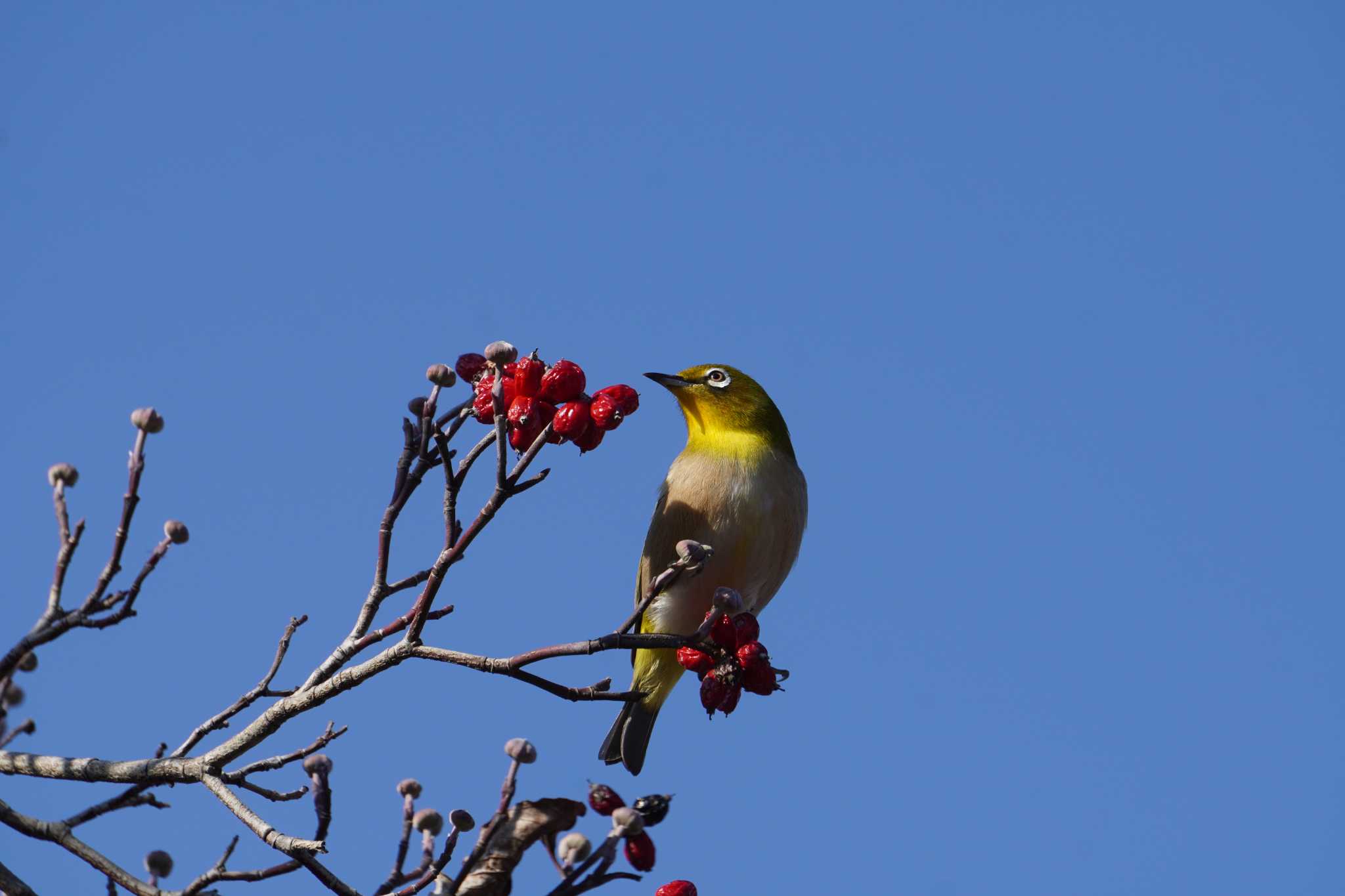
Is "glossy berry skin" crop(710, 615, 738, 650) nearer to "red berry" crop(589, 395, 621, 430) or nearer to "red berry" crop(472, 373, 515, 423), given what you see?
"red berry" crop(589, 395, 621, 430)

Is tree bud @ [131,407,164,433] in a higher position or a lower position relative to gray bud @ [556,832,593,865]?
higher

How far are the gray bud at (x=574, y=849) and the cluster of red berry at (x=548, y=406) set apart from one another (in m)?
1.32

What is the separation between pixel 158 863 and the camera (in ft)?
11.1

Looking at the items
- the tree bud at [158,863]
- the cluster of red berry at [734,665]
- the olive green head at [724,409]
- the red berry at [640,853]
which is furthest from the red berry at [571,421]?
the olive green head at [724,409]

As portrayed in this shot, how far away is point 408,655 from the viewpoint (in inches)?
141

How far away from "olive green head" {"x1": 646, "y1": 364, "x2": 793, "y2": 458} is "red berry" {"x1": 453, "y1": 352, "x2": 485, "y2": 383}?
3104 millimetres

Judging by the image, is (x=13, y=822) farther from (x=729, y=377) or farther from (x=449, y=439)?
(x=729, y=377)

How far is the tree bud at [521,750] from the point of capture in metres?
3.35

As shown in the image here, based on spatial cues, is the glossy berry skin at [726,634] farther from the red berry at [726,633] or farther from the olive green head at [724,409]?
the olive green head at [724,409]

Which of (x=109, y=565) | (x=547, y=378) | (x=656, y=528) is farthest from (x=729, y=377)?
(x=109, y=565)

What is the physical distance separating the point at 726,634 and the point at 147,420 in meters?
2.11

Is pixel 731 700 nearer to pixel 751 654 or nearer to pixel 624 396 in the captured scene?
pixel 751 654

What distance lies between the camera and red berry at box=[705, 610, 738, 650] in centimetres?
452

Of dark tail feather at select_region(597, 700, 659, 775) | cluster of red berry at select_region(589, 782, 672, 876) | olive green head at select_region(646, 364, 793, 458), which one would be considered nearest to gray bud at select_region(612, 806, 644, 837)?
cluster of red berry at select_region(589, 782, 672, 876)
